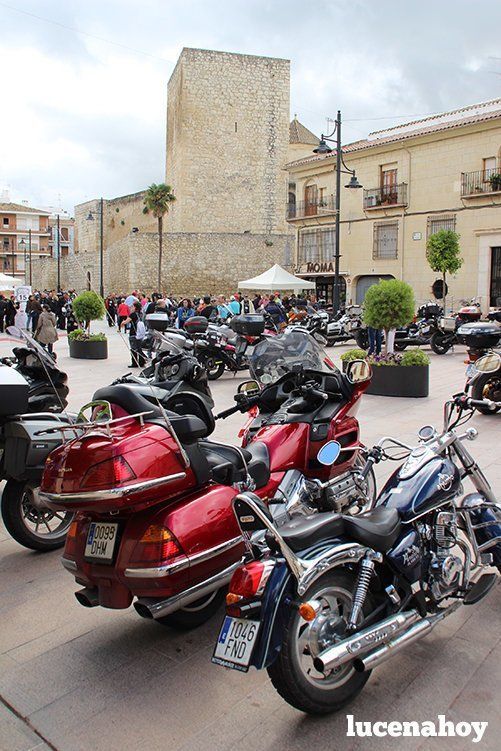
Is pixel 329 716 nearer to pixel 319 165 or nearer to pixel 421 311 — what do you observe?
pixel 421 311

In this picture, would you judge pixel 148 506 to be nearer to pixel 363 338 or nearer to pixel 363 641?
pixel 363 641

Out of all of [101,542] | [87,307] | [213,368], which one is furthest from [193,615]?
[87,307]

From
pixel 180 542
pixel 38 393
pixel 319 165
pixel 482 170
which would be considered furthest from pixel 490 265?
pixel 180 542

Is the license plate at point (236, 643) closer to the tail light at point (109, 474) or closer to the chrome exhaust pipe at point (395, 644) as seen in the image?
the chrome exhaust pipe at point (395, 644)

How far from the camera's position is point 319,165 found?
32125 mm

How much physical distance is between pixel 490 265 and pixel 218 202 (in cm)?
2319

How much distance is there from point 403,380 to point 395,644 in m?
6.75

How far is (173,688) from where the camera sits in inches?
103

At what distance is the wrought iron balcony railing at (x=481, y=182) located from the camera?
2391cm

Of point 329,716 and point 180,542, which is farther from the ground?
point 180,542

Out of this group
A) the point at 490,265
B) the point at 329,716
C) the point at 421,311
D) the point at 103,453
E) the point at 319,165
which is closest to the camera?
the point at 329,716

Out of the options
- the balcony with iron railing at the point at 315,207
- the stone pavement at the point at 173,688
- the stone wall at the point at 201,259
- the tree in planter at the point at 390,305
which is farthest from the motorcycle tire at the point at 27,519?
the stone wall at the point at 201,259

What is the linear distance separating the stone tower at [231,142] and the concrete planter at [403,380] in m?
34.1

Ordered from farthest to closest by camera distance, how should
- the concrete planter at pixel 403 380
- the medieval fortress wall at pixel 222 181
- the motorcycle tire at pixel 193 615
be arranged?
the medieval fortress wall at pixel 222 181 → the concrete planter at pixel 403 380 → the motorcycle tire at pixel 193 615
